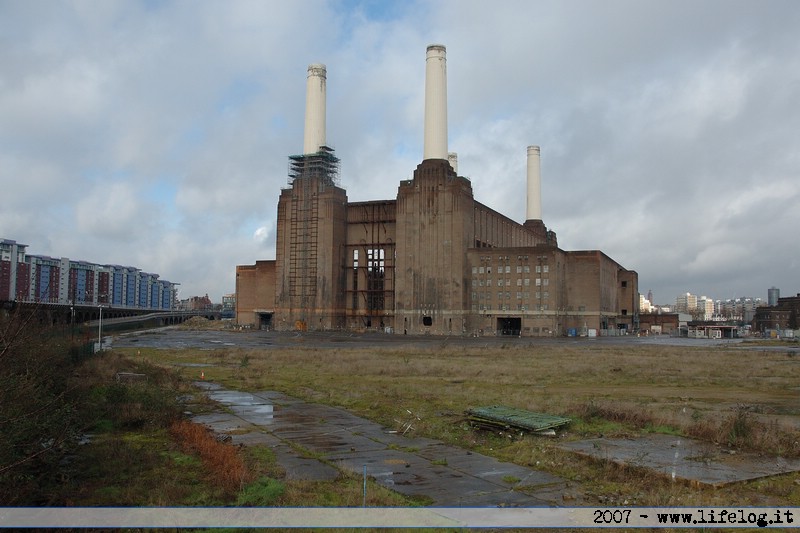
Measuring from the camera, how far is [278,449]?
15.0 metres

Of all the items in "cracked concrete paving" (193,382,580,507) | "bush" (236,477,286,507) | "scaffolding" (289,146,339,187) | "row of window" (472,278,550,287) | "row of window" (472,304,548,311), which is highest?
"scaffolding" (289,146,339,187)

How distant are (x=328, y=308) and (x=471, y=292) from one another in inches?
1013

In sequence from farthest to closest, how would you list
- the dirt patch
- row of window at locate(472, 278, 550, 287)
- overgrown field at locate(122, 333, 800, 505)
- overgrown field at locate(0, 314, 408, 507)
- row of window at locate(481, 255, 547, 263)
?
the dirt patch
row of window at locate(481, 255, 547, 263)
row of window at locate(472, 278, 550, 287)
overgrown field at locate(122, 333, 800, 505)
overgrown field at locate(0, 314, 408, 507)

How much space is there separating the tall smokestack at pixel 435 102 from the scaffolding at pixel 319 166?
21.0 metres

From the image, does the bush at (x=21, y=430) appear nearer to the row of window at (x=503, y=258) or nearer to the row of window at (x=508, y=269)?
the row of window at (x=508, y=269)

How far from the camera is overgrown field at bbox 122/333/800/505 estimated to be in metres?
12.2

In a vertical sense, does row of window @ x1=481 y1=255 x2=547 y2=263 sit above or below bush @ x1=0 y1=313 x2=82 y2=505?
above

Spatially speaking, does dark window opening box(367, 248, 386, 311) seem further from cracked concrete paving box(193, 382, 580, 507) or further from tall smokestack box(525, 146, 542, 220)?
cracked concrete paving box(193, 382, 580, 507)

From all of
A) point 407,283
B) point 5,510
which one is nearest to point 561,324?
point 407,283

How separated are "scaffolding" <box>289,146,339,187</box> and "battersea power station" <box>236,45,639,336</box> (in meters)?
0.21

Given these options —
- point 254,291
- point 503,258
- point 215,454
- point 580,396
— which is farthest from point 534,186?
point 215,454

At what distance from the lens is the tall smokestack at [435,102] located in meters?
101

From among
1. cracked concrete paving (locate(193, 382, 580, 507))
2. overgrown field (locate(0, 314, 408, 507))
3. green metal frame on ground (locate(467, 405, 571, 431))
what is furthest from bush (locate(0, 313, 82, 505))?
green metal frame on ground (locate(467, 405, 571, 431))

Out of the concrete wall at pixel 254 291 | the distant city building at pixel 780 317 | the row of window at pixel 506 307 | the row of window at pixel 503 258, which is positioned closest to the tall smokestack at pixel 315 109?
the concrete wall at pixel 254 291
